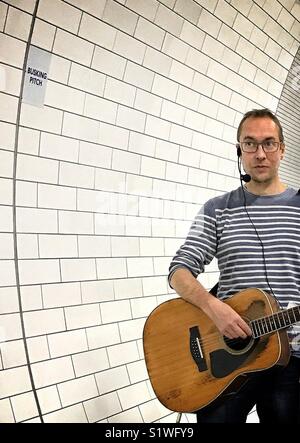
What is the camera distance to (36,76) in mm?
1499

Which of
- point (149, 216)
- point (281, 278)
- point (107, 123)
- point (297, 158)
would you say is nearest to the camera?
point (281, 278)

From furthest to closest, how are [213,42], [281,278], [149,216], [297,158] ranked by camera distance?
1. [297,158]
2. [213,42]
3. [149,216]
4. [281,278]

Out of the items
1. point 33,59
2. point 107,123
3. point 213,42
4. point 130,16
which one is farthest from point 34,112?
point 213,42

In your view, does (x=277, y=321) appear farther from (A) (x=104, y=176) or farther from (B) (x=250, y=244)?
(A) (x=104, y=176)

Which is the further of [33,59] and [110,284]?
[110,284]

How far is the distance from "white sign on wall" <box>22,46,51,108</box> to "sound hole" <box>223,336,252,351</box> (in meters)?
0.96

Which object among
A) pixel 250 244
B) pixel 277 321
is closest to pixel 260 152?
pixel 250 244

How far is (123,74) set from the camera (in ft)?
5.68

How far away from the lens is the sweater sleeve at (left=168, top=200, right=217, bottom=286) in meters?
1.53

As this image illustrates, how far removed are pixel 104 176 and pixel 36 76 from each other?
1.37ft

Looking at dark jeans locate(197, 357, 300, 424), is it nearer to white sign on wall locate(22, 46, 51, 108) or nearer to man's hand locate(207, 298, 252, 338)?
man's hand locate(207, 298, 252, 338)

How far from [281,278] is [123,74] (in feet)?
3.02

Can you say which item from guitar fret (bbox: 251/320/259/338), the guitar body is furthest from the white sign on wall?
guitar fret (bbox: 251/320/259/338)

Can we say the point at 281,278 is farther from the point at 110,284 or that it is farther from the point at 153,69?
the point at 153,69
